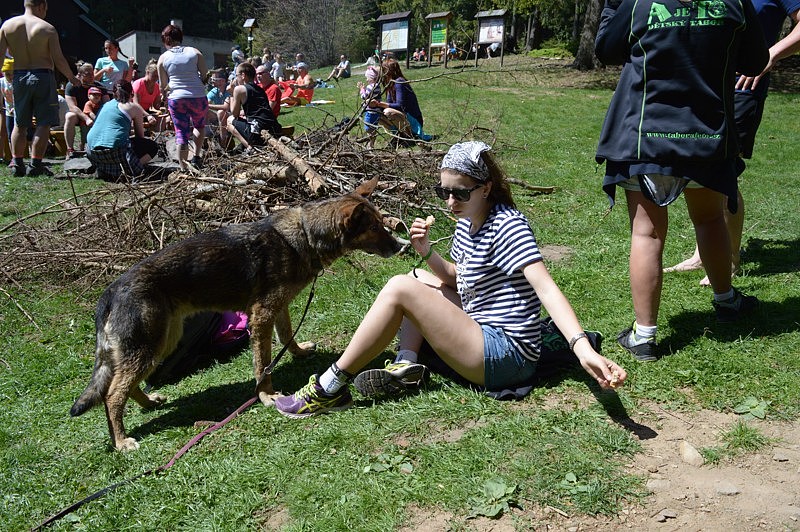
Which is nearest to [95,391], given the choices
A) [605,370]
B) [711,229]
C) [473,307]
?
[473,307]

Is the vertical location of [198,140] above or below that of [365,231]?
below

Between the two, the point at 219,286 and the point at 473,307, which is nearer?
the point at 473,307

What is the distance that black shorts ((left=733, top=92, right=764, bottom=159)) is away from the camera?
4957 mm

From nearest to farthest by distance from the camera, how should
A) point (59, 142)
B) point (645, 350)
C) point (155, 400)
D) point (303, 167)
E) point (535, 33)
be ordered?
1. point (645, 350)
2. point (155, 400)
3. point (303, 167)
4. point (59, 142)
5. point (535, 33)

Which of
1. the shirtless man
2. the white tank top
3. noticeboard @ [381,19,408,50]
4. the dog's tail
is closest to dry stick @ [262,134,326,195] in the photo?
the white tank top

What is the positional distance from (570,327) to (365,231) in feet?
6.43

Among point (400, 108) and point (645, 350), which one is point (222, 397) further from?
point (400, 108)

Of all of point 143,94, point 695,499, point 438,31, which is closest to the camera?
point 695,499

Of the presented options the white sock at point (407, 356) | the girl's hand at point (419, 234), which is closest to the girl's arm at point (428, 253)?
the girl's hand at point (419, 234)

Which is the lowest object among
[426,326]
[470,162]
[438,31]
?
[426,326]

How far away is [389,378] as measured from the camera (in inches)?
151

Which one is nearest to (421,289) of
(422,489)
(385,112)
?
(422,489)

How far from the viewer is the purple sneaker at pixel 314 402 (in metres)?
3.88

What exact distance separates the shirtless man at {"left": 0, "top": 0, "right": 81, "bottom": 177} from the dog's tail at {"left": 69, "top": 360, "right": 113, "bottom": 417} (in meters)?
8.66
